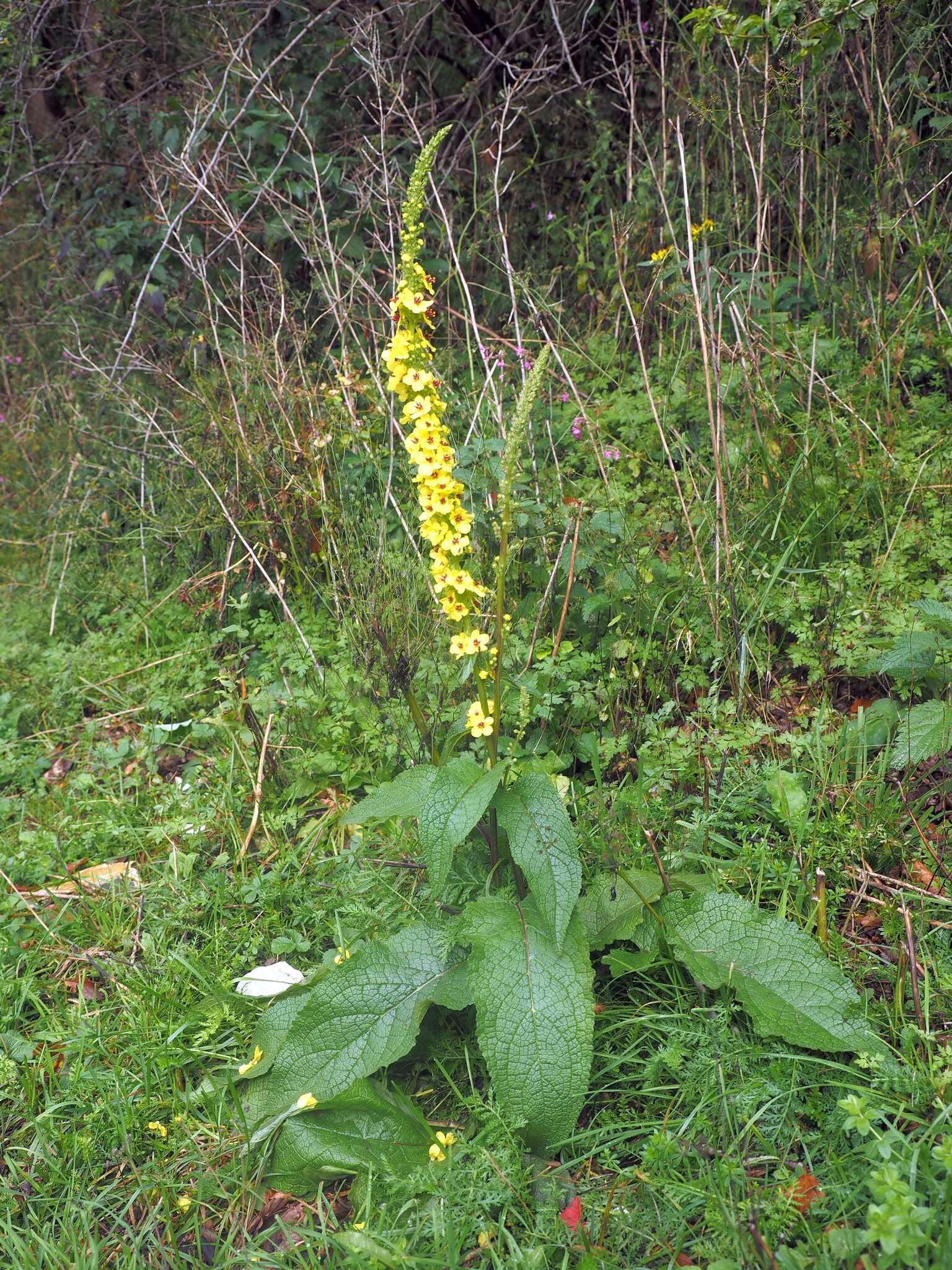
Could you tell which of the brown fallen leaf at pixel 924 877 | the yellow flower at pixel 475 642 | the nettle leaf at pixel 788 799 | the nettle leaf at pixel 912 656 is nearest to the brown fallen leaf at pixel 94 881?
the yellow flower at pixel 475 642

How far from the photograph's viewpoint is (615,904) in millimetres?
1861

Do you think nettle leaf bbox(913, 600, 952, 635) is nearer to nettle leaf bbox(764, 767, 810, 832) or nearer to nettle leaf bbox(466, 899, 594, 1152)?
nettle leaf bbox(764, 767, 810, 832)

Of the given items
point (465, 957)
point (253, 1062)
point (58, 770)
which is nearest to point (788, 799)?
point (465, 957)

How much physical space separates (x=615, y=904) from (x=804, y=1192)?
58 centimetres

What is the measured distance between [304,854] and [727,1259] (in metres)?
1.42

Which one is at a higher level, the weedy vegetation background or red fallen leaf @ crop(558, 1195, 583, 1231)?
the weedy vegetation background

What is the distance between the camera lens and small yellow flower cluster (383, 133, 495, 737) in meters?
1.66

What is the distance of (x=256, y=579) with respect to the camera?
3.48 m

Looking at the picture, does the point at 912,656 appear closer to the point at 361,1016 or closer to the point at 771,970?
the point at 771,970

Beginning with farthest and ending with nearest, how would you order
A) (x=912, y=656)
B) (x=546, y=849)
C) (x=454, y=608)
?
1. (x=912, y=656)
2. (x=454, y=608)
3. (x=546, y=849)

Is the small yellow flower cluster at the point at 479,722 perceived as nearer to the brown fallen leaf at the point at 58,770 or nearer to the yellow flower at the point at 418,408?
the yellow flower at the point at 418,408

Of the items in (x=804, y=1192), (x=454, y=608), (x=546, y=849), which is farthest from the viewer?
(x=454, y=608)

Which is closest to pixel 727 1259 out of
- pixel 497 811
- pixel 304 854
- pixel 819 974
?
pixel 819 974

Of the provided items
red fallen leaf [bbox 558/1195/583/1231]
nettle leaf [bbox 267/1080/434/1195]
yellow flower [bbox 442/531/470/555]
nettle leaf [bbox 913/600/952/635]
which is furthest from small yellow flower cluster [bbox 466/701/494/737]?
nettle leaf [bbox 913/600/952/635]
